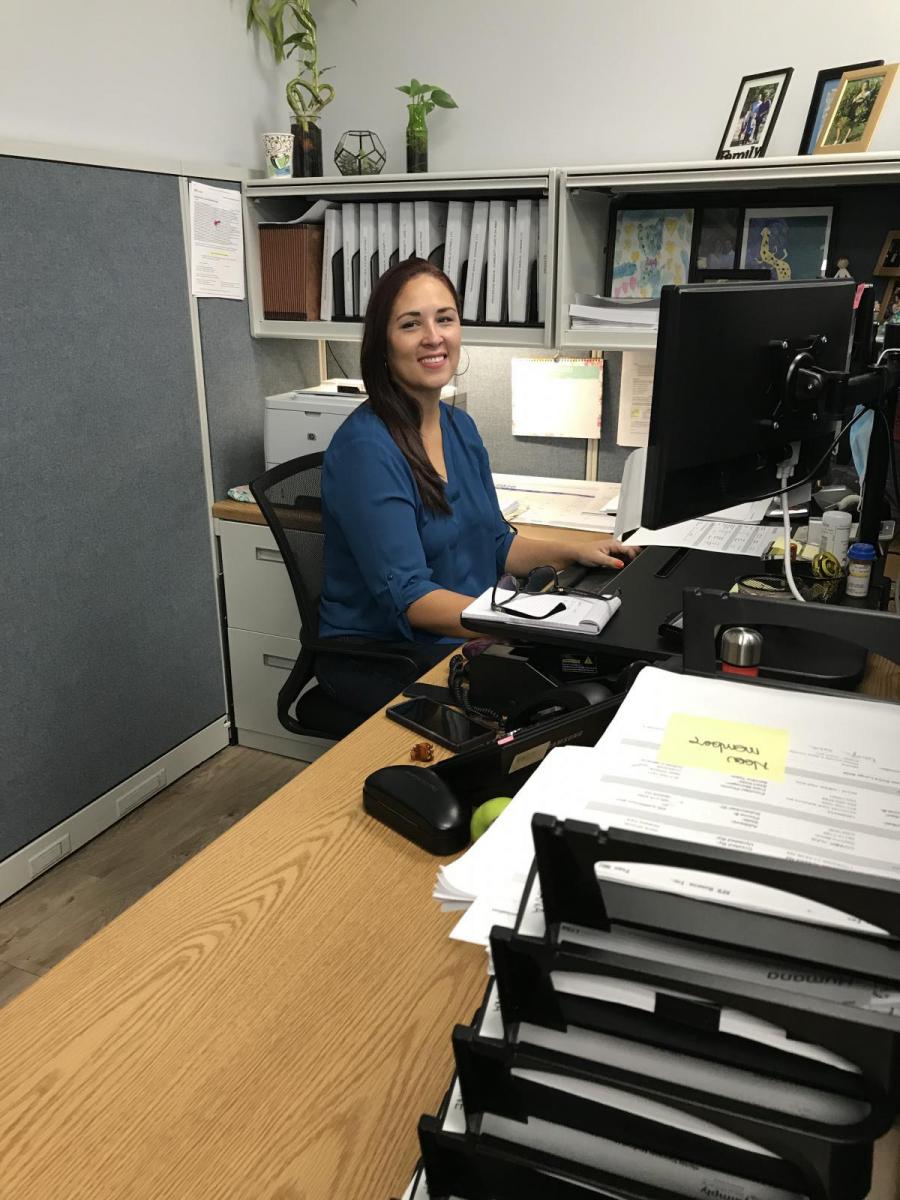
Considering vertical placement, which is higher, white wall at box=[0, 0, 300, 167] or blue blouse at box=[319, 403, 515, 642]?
white wall at box=[0, 0, 300, 167]

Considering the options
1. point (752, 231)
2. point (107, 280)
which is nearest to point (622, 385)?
point (752, 231)

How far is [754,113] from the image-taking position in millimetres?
2330

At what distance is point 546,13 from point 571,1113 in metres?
2.72

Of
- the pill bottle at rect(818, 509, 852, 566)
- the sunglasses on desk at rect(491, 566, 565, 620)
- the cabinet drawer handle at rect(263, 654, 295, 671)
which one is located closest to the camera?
the sunglasses on desk at rect(491, 566, 565, 620)

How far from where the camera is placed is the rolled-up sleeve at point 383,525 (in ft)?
5.94

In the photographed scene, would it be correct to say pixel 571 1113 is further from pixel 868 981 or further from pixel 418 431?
pixel 418 431

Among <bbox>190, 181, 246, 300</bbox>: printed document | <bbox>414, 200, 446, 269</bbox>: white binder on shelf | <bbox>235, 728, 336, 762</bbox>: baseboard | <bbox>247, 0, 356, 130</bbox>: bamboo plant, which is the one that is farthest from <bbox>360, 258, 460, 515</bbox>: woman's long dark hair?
<bbox>235, 728, 336, 762</bbox>: baseboard

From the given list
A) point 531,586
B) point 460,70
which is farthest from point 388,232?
point 531,586

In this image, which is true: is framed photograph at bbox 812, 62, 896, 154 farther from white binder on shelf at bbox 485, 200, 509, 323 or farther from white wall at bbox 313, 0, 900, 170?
white binder on shelf at bbox 485, 200, 509, 323

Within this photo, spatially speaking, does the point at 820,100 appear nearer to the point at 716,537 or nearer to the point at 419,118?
the point at 419,118

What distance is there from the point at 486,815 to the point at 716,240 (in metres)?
1.97

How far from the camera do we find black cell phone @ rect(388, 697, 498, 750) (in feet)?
3.89

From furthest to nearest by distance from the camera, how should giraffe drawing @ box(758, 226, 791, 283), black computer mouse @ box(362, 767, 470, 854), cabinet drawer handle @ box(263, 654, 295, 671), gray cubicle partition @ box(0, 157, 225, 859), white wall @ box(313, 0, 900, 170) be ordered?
cabinet drawer handle @ box(263, 654, 295, 671), giraffe drawing @ box(758, 226, 791, 283), white wall @ box(313, 0, 900, 170), gray cubicle partition @ box(0, 157, 225, 859), black computer mouse @ box(362, 767, 470, 854)

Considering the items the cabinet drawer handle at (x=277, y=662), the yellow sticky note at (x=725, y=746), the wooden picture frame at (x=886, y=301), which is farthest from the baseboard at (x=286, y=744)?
the yellow sticky note at (x=725, y=746)
